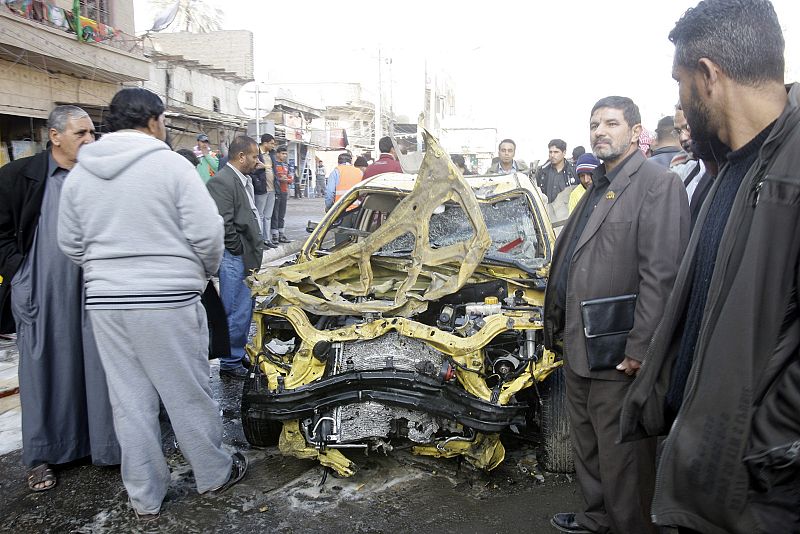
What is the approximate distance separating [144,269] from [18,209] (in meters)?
1.16

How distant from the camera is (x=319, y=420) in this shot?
3.48 m

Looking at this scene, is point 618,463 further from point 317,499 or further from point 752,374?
point 317,499

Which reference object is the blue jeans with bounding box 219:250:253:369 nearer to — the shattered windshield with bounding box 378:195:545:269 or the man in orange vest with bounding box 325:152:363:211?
the shattered windshield with bounding box 378:195:545:269

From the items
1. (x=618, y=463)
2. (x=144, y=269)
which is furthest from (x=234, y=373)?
(x=618, y=463)

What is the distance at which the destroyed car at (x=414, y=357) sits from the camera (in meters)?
3.36

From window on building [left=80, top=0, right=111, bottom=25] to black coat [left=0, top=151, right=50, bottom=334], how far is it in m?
10.2

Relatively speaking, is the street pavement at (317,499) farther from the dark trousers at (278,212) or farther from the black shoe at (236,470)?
the dark trousers at (278,212)

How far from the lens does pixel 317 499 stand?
339cm

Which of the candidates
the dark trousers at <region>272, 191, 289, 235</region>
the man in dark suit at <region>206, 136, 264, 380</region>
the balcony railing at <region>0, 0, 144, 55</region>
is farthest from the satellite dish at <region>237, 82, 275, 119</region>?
the man in dark suit at <region>206, 136, 264, 380</region>

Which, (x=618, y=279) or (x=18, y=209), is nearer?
(x=618, y=279)

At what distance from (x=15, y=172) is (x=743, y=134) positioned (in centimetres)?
375

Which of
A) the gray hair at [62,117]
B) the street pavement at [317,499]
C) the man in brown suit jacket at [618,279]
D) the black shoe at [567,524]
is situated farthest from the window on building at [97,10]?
the black shoe at [567,524]

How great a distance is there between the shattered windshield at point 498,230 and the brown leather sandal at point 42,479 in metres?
2.60

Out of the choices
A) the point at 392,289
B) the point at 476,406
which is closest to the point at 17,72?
the point at 392,289
